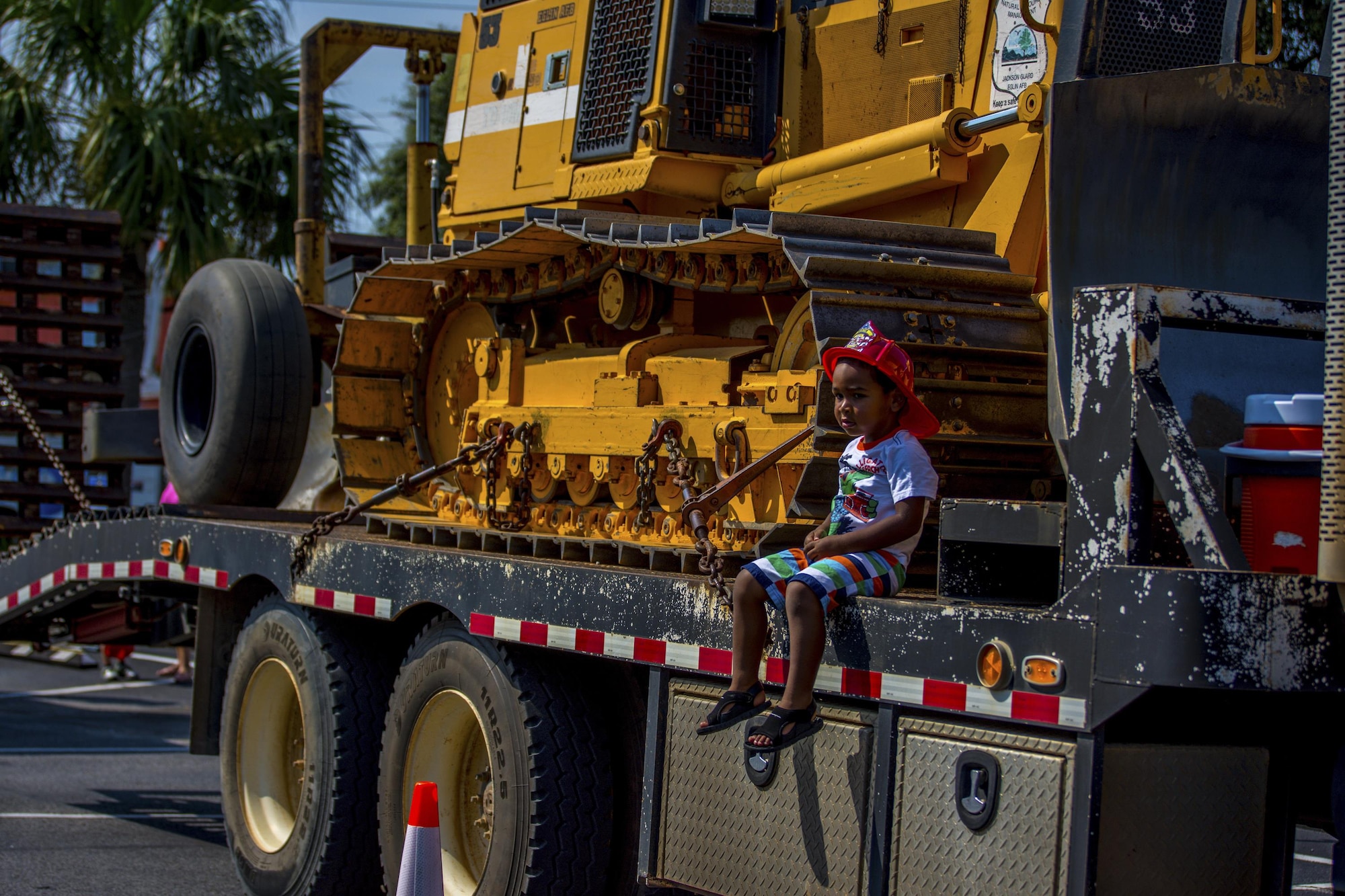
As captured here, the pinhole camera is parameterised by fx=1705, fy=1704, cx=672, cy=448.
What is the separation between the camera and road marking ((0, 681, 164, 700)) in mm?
13977

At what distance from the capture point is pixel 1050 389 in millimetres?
4469

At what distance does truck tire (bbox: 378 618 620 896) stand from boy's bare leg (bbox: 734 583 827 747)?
4.32ft

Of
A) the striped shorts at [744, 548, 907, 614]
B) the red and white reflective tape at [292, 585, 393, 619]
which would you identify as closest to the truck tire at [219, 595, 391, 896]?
the red and white reflective tape at [292, 585, 393, 619]

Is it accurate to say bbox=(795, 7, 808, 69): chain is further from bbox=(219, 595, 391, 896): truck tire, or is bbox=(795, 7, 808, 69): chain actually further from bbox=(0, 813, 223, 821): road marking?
bbox=(0, 813, 223, 821): road marking

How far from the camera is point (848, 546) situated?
4.49 m

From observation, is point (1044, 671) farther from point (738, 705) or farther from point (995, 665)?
point (738, 705)

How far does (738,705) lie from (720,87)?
131 inches

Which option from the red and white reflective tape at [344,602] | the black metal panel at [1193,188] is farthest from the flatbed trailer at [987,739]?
the red and white reflective tape at [344,602]

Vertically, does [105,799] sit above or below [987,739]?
below

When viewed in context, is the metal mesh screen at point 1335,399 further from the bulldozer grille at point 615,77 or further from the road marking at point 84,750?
the road marking at point 84,750

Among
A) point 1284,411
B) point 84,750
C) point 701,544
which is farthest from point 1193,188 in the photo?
point 84,750

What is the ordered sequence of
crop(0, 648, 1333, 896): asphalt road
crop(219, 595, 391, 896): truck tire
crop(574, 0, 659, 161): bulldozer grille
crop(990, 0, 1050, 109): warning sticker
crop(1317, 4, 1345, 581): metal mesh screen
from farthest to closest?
crop(0, 648, 1333, 896): asphalt road
crop(574, 0, 659, 161): bulldozer grille
crop(219, 595, 391, 896): truck tire
crop(990, 0, 1050, 109): warning sticker
crop(1317, 4, 1345, 581): metal mesh screen

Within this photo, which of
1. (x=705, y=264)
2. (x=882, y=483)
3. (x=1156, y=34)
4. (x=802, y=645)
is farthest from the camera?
(x=705, y=264)

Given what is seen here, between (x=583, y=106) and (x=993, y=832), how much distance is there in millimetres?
4432
